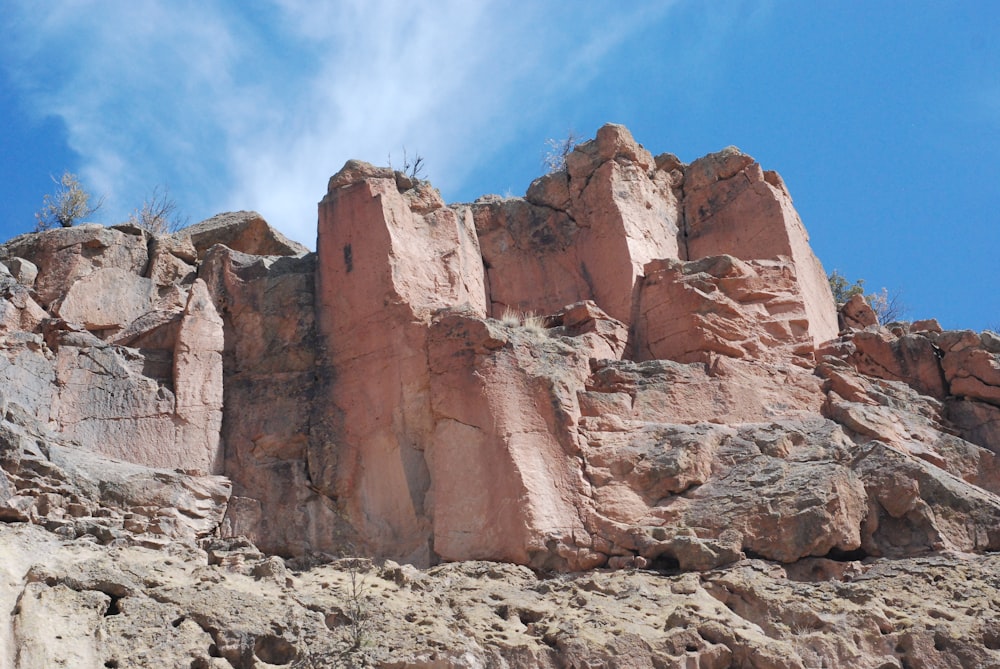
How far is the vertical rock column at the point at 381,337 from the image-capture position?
627 inches

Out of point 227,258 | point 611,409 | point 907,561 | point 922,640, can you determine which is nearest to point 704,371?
point 611,409

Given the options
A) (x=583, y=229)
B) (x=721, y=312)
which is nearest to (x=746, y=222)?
(x=583, y=229)

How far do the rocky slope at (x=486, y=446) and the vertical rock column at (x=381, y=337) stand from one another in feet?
0.15

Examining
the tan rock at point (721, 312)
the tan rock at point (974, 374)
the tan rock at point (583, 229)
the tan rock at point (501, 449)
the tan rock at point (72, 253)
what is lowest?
the tan rock at point (501, 449)

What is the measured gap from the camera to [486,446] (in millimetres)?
15367

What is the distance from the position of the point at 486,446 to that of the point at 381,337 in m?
2.60

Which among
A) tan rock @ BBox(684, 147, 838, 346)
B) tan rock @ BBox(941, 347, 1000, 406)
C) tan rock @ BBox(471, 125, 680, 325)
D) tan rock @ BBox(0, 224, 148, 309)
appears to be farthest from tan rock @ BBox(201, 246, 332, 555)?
Answer: tan rock @ BBox(941, 347, 1000, 406)

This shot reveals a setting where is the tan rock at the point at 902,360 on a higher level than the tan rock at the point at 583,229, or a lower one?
lower

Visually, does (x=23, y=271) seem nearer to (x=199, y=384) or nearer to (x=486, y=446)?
(x=199, y=384)

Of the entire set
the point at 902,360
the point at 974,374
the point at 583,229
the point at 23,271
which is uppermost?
the point at 583,229

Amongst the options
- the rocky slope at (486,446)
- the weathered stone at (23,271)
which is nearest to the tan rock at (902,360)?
the rocky slope at (486,446)

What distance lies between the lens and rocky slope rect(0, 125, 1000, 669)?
40.5ft

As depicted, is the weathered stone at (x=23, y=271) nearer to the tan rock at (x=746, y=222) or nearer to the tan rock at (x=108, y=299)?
the tan rock at (x=108, y=299)

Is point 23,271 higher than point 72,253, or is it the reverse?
point 72,253
